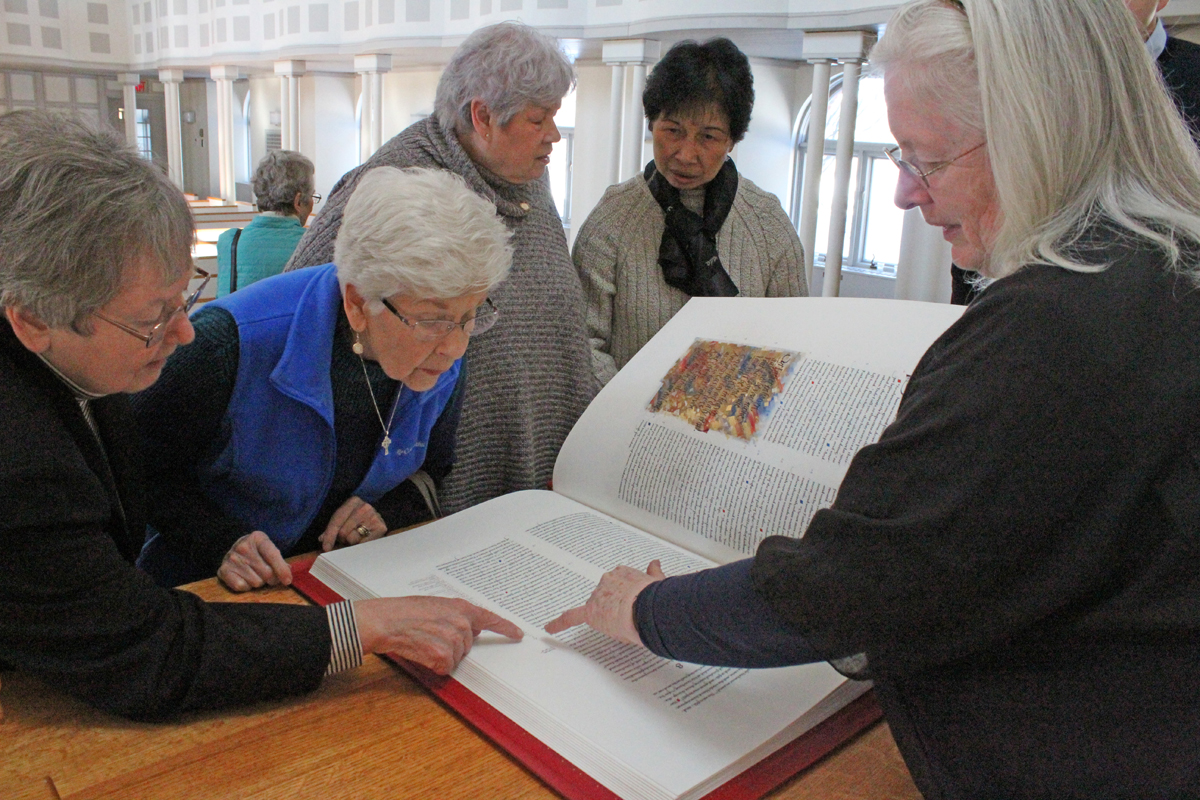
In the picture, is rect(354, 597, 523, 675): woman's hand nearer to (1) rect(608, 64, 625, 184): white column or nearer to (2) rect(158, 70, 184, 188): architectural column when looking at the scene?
(1) rect(608, 64, 625, 184): white column

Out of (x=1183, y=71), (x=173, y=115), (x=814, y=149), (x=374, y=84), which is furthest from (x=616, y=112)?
(x=173, y=115)

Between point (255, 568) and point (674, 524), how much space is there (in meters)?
0.67

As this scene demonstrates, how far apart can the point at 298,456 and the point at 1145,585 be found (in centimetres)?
132

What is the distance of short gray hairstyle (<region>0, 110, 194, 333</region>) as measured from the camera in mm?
1020

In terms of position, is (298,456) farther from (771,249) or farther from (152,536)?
(771,249)

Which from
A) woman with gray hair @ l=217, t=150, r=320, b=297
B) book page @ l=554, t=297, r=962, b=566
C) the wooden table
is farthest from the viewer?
woman with gray hair @ l=217, t=150, r=320, b=297

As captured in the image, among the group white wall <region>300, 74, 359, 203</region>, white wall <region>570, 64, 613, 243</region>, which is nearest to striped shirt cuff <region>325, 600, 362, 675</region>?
white wall <region>570, 64, 613, 243</region>

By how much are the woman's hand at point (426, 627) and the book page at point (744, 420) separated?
1.37ft

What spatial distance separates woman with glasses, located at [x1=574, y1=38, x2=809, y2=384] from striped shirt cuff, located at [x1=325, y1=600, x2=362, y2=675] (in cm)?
132

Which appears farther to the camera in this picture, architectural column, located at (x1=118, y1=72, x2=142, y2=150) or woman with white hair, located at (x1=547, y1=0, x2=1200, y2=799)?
architectural column, located at (x1=118, y1=72, x2=142, y2=150)

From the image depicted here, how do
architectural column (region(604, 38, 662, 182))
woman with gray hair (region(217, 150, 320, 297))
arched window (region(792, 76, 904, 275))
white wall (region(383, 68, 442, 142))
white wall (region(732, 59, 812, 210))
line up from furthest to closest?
1. white wall (region(383, 68, 442, 142))
2. arched window (region(792, 76, 904, 275))
3. white wall (region(732, 59, 812, 210))
4. architectural column (region(604, 38, 662, 182))
5. woman with gray hair (region(217, 150, 320, 297))

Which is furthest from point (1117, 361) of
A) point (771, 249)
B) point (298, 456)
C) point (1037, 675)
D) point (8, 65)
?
point (8, 65)

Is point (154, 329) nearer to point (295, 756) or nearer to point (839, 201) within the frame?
point (295, 756)

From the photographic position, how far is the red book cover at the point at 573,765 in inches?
39.6
